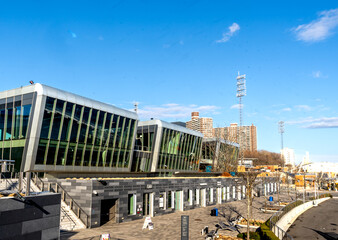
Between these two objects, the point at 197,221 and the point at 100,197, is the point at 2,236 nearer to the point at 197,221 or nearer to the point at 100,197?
the point at 100,197

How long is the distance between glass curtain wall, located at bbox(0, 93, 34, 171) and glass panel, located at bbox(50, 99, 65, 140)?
2680 millimetres

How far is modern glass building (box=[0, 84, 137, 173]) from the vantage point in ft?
101

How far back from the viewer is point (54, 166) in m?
33.0

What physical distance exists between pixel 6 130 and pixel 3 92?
15.7 ft

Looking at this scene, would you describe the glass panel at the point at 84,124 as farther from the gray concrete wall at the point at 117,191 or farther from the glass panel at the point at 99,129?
the gray concrete wall at the point at 117,191

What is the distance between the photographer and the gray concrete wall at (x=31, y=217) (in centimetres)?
1242

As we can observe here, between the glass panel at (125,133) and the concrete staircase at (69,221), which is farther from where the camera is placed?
the glass panel at (125,133)

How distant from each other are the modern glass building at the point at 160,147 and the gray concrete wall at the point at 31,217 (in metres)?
31.2

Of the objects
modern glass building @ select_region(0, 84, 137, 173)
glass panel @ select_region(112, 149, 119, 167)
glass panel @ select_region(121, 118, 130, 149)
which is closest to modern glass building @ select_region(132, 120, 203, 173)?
glass panel @ select_region(121, 118, 130, 149)

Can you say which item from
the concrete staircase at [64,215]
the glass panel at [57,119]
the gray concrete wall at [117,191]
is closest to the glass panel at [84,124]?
the glass panel at [57,119]

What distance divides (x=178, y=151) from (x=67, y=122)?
2584 cm

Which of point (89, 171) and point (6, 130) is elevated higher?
point (6, 130)


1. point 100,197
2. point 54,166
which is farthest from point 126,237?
point 54,166

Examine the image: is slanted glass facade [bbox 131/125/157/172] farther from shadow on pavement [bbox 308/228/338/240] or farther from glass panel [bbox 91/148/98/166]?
shadow on pavement [bbox 308/228/338/240]
